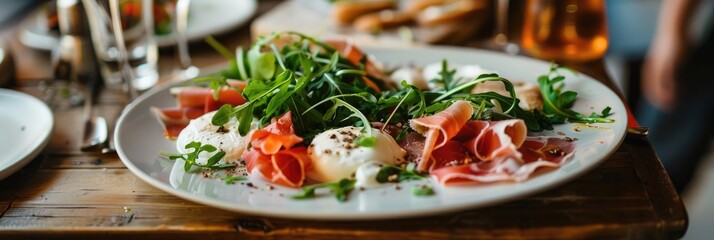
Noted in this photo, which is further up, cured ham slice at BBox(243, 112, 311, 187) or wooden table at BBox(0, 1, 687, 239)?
cured ham slice at BBox(243, 112, 311, 187)

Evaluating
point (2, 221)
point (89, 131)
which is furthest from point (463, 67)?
point (2, 221)

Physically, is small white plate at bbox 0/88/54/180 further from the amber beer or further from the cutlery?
the amber beer

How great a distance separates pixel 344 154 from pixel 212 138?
0.84ft

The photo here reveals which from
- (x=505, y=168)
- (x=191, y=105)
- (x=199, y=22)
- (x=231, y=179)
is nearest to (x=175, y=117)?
(x=191, y=105)

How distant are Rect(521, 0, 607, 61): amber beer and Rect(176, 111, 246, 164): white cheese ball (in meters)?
0.92

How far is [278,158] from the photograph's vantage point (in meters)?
1.01

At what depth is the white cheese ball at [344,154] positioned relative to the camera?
0.99 metres

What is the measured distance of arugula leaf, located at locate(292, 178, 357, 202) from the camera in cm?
94

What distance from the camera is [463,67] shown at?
4.64ft

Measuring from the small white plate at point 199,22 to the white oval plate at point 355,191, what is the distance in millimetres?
749

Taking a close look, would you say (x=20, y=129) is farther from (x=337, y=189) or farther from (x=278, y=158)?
(x=337, y=189)

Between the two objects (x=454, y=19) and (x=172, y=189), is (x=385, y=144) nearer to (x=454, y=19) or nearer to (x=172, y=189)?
(x=172, y=189)

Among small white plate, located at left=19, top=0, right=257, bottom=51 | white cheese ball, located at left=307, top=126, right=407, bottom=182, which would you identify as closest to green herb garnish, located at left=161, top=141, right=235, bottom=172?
white cheese ball, located at left=307, top=126, right=407, bottom=182

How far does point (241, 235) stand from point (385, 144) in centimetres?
25
